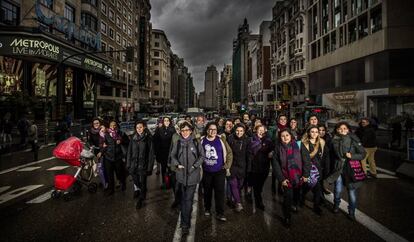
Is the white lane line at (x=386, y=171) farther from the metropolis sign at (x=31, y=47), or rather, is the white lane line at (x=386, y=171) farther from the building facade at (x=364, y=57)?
the metropolis sign at (x=31, y=47)

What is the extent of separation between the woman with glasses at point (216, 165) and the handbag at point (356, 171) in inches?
96.7

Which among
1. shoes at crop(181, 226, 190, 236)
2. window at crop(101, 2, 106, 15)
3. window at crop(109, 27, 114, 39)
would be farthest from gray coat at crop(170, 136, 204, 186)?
window at crop(109, 27, 114, 39)

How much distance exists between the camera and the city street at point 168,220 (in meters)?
3.84

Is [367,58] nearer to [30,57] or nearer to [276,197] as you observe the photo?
[276,197]

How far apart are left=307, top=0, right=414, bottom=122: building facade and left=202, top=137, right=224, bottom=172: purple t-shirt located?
82.8 feet

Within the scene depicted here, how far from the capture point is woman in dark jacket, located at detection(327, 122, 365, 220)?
446 centimetres

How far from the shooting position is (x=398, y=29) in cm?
2162

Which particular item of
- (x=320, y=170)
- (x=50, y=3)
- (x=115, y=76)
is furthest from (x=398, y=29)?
(x=115, y=76)

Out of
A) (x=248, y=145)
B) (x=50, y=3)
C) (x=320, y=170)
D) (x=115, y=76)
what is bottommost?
(x=320, y=170)

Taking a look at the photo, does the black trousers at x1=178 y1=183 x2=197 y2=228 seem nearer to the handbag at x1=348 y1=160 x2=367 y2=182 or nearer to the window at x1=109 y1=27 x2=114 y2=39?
the handbag at x1=348 y1=160 x2=367 y2=182

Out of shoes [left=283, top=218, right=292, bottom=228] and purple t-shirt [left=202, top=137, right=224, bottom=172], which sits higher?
purple t-shirt [left=202, top=137, right=224, bottom=172]

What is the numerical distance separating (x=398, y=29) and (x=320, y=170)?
25613 millimetres

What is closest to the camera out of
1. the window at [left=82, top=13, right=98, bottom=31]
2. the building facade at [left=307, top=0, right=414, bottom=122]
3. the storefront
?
the storefront

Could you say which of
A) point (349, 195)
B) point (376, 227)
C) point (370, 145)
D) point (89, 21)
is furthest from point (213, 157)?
point (89, 21)
